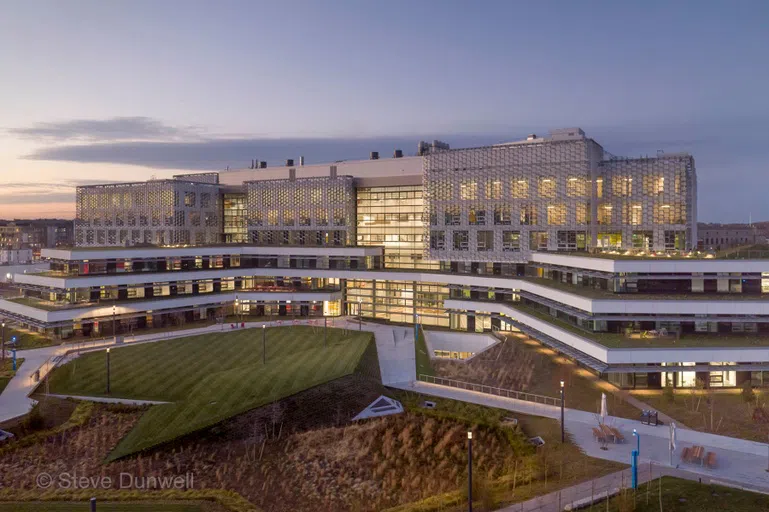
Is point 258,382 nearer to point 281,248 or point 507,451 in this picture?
point 507,451

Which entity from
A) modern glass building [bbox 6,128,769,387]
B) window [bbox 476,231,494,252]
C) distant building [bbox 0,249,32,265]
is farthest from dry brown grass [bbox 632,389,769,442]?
distant building [bbox 0,249,32,265]

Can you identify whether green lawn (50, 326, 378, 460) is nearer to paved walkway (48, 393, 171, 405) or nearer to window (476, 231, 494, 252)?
paved walkway (48, 393, 171, 405)

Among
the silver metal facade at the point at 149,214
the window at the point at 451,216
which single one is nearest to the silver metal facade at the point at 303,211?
the silver metal facade at the point at 149,214

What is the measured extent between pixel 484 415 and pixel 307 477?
46.7 ft

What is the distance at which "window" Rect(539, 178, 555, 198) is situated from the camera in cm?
7931

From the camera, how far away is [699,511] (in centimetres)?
2780

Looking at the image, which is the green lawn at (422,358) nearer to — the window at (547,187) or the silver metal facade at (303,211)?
the window at (547,187)

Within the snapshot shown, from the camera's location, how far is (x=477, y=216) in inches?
3342

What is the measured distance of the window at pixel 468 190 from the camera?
84.8m

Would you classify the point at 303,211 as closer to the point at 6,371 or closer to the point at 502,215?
the point at 502,215

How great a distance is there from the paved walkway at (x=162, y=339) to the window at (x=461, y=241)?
14380mm

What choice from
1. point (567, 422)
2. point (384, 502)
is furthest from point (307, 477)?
point (567, 422)

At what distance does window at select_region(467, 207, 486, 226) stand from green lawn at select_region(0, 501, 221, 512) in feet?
199

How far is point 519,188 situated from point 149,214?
66.9 m
